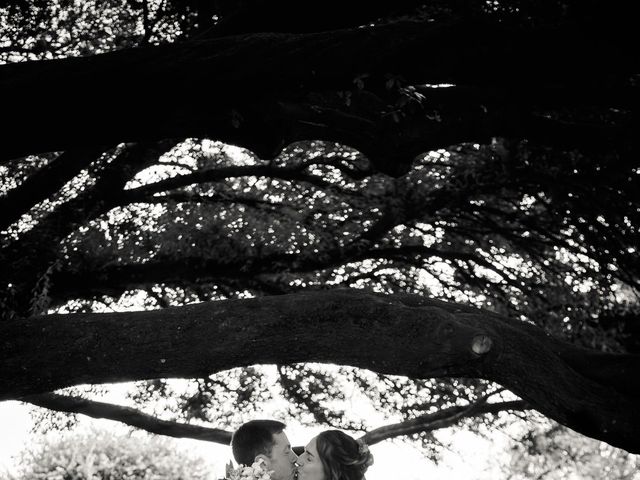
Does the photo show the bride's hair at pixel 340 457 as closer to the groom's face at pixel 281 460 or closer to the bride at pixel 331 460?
the bride at pixel 331 460

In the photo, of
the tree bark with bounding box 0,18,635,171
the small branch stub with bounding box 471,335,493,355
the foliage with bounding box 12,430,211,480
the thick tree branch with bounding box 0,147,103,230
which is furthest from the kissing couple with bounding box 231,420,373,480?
the foliage with bounding box 12,430,211,480

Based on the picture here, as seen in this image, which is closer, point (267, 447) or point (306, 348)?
point (306, 348)

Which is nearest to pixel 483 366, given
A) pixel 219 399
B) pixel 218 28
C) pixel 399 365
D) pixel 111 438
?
pixel 399 365

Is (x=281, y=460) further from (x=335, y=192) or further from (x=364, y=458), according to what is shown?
(x=335, y=192)

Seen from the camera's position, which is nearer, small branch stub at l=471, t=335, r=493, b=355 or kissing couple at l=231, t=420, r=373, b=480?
small branch stub at l=471, t=335, r=493, b=355

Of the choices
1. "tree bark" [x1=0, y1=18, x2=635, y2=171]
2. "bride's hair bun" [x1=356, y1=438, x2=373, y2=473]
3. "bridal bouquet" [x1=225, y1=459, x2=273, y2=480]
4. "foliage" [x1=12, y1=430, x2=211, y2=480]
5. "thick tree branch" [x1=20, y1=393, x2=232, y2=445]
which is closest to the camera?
"tree bark" [x1=0, y1=18, x2=635, y2=171]

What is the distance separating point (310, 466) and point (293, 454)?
0.60 feet

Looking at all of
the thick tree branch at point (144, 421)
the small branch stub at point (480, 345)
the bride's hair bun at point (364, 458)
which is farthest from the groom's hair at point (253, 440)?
the thick tree branch at point (144, 421)

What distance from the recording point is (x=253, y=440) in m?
6.64

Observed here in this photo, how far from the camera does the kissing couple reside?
6.54 m

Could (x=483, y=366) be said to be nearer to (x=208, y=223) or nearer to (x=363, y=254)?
(x=363, y=254)

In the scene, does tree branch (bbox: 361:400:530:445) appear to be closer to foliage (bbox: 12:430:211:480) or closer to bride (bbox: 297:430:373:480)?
bride (bbox: 297:430:373:480)

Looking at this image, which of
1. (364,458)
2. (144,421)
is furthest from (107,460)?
(364,458)

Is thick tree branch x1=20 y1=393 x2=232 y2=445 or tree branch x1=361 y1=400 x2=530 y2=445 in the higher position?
thick tree branch x1=20 y1=393 x2=232 y2=445
